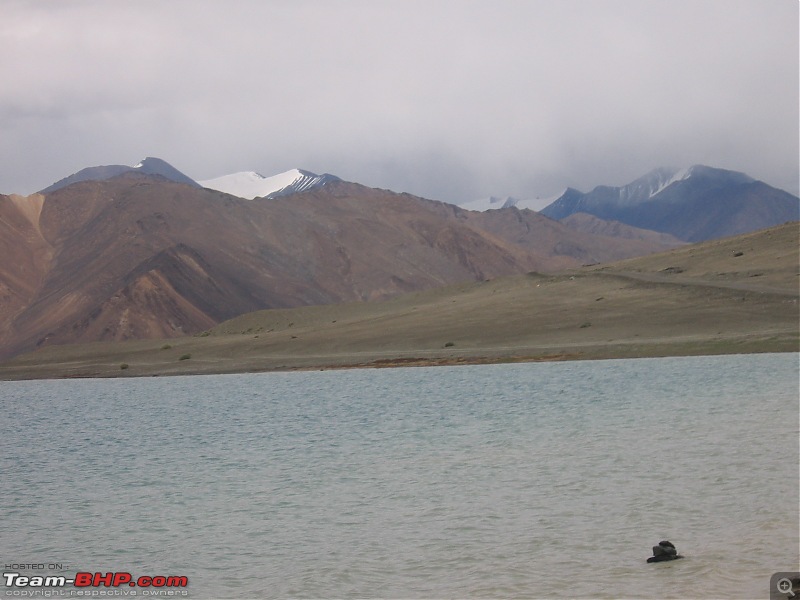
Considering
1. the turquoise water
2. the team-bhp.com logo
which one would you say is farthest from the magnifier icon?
the team-bhp.com logo

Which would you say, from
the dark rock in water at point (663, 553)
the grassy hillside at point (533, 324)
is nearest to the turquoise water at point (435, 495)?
the dark rock in water at point (663, 553)

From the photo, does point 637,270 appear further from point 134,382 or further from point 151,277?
point 151,277

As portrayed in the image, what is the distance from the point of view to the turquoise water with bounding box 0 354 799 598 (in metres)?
16.8

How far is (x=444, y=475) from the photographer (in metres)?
26.1

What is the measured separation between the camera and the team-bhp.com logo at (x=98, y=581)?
17.0 metres

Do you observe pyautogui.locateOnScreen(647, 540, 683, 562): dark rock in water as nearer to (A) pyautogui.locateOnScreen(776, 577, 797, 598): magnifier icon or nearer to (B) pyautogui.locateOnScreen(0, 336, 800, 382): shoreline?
(A) pyautogui.locateOnScreen(776, 577, 797, 598): magnifier icon

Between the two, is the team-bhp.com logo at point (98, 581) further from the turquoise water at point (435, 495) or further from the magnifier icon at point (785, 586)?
the magnifier icon at point (785, 586)

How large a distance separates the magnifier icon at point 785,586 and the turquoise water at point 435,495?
1.19 ft

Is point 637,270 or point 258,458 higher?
point 637,270

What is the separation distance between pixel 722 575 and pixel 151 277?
190m

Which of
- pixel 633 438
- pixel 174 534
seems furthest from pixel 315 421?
pixel 174 534

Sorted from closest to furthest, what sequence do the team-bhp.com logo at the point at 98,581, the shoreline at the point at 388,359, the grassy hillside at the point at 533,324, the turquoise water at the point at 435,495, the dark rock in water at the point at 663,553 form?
the dark rock in water at the point at 663,553, the turquoise water at the point at 435,495, the team-bhp.com logo at the point at 98,581, the shoreline at the point at 388,359, the grassy hillside at the point at 533,324

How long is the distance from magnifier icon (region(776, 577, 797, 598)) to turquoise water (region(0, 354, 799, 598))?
36 cm

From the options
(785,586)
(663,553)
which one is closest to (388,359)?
(663,553)
